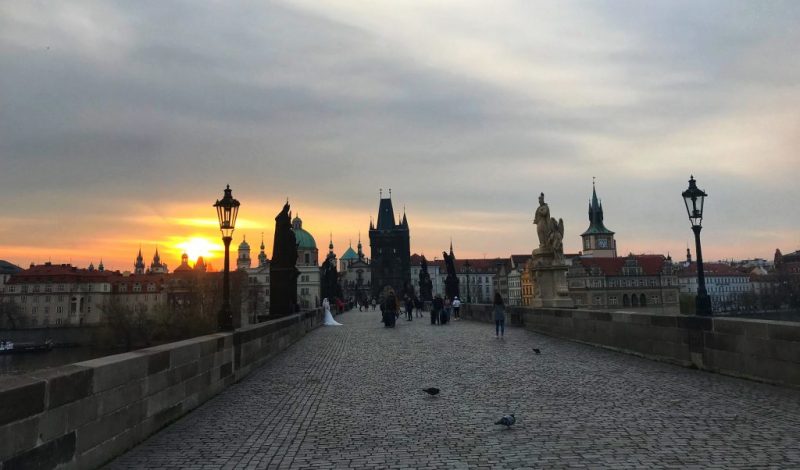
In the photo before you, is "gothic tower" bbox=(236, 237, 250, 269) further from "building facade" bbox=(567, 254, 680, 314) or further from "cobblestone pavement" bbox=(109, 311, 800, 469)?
"cobblestone pavement" bbox=(109, 311, 800, 469)

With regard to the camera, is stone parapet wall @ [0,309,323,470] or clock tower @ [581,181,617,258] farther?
clock tower @ [581,181,617,258]

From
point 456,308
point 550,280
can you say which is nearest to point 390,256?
point 456,308

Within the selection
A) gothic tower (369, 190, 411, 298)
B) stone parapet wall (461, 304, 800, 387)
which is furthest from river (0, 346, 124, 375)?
gothic tower (369, 190, 411, 298)

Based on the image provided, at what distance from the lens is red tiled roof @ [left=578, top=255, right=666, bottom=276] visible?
130875mm

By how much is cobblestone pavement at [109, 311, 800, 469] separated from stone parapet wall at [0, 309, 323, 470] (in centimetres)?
30

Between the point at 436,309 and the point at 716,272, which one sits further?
the point at 716,272

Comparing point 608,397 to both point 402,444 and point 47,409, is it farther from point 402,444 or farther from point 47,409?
point 47,409

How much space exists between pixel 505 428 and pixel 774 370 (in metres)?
5.18

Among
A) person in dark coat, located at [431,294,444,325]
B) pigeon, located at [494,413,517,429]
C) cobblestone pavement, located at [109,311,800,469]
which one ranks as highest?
person in dark coat, located at [431,294,444,325]

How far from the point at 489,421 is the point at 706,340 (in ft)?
19.8

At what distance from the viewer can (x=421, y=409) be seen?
320 inches

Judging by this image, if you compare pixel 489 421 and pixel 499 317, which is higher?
pixel 499 317

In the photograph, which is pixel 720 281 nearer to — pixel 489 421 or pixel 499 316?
pixel 499 316

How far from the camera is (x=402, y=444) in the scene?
6242mm
